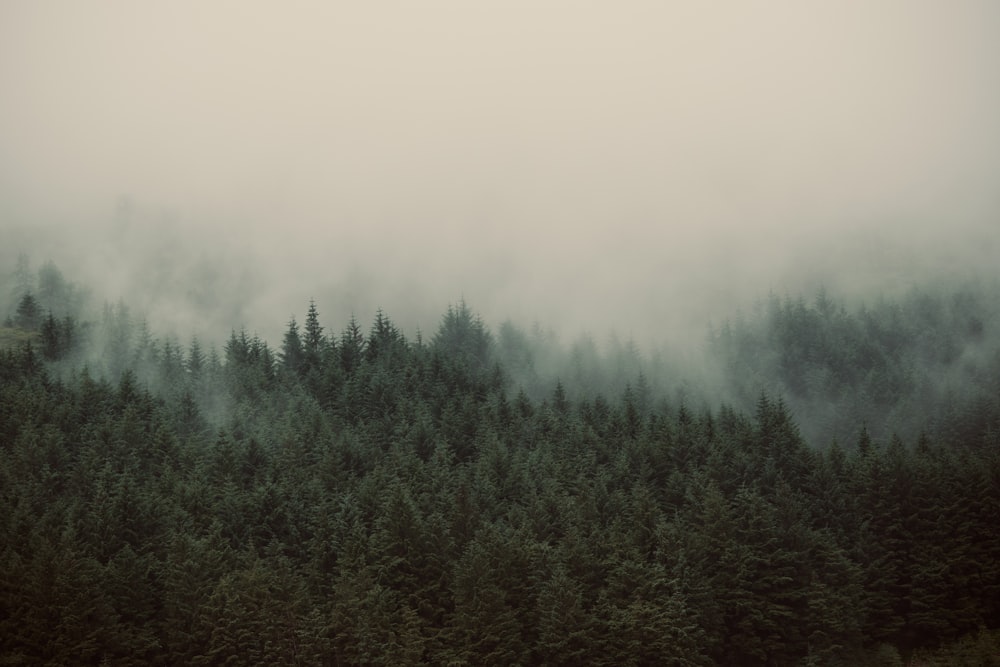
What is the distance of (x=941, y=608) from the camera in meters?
101

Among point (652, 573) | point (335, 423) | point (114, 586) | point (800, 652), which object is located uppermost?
point (335, 423)

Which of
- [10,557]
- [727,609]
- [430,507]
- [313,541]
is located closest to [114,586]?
[10,557]

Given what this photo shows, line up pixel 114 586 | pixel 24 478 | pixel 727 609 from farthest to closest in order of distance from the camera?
pixel 24 478, pixel 727 609, pixel 114 586

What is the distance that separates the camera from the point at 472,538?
93500mm

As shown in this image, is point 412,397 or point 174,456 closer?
point 174,456

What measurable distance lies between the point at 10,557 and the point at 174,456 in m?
34.0

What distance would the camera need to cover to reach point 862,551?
105 meters

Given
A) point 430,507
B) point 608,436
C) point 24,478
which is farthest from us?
point 608,436

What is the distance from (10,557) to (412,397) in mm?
76382

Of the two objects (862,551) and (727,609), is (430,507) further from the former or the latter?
(862,551)

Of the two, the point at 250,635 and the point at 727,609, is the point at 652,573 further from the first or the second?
the point at 250,635

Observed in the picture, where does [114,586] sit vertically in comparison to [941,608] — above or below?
above

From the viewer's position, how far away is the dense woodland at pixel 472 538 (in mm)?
80562

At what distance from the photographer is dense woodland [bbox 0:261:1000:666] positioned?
264 feet
